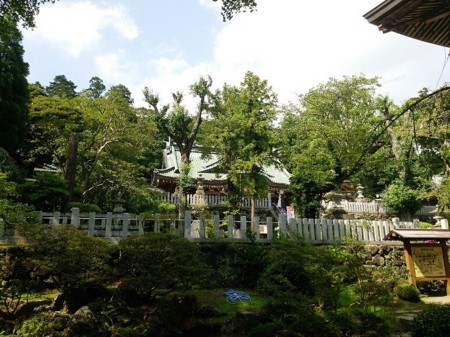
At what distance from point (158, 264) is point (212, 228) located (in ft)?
16.4

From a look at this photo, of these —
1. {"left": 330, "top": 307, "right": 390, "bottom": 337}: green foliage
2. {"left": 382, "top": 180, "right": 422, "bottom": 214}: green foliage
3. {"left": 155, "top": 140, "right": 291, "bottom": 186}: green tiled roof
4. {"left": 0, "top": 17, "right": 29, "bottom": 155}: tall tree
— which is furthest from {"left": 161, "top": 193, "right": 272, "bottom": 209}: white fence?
{"left": 330, "top": 307, "right": 390, "bottom": 337}: green foliage

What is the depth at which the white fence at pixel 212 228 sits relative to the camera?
1150 cm

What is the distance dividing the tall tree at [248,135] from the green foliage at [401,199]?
1298 cm

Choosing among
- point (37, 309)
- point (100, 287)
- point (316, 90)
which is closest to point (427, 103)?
point (100, 287)

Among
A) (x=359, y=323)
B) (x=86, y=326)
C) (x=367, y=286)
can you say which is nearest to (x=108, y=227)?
(x=86, y=326)

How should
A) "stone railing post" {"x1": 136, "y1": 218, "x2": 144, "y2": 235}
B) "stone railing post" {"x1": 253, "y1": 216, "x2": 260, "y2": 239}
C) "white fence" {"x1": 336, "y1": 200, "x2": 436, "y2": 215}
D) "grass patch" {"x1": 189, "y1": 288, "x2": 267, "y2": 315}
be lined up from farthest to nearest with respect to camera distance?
"white fence" {"x1": 336, "y1": 200, "x2": 436, "y2": 215} < "stone railing post" {"x1": 253, "y1": 216, "x2": 260, "y2": 239} < "stone railing post" {"x1": 136, "y1": 218, "x2": 144, "y2": 235} < "grass patch" {"x1": 189, "y1": 288, "x2": 267, "y2": 315}

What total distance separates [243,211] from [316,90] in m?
9.58

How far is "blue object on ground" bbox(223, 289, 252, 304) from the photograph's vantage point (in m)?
9.94

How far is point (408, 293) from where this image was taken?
35.3ft

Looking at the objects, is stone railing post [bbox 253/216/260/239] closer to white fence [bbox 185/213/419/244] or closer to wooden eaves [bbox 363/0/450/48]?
white fence [bbox 185/213/419/244]

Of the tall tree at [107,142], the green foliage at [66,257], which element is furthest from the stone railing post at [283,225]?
the tall tree at [107,142]

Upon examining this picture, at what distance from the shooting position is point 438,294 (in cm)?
1166

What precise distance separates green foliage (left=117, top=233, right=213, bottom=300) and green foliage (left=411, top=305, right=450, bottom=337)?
14.8 ft

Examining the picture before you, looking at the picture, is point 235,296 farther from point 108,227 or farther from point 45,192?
point 45,192
